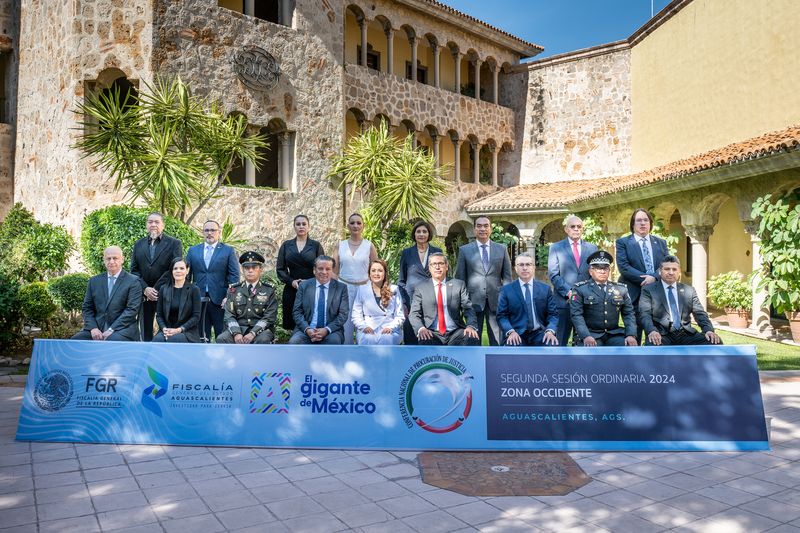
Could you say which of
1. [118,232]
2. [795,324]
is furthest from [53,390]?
[795,324]

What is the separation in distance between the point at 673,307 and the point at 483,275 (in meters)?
1.85

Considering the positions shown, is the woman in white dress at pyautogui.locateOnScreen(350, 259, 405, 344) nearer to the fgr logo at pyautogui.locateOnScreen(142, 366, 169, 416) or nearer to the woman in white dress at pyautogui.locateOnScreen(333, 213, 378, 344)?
the woman in white dress at pyautogui.locateOnScreen(333, 213, 378, 344)

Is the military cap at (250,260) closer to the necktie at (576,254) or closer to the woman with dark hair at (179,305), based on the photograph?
the woman with dark hair at (179,305)

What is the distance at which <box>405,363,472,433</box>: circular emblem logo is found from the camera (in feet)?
15.9

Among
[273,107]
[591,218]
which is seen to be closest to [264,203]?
[273,107]

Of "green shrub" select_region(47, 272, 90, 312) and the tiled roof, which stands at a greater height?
the tiled roof

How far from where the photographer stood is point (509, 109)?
74.8 feet

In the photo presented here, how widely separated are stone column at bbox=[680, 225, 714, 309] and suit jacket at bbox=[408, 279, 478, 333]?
30.4 feet

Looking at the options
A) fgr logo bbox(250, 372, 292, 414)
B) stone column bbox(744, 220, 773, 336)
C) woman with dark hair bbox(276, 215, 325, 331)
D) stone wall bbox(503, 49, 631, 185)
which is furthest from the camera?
stone wall bbox(503, 49, 631, 185)

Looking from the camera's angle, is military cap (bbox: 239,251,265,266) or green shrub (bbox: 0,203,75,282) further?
green shrub (bbox: 0,203,75,282)

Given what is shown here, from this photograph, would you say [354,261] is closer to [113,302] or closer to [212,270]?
[212,270]

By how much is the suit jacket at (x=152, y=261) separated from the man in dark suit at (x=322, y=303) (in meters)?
1.68

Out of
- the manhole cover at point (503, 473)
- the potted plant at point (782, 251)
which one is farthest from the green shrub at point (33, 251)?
the potted plant at point (782, 251)

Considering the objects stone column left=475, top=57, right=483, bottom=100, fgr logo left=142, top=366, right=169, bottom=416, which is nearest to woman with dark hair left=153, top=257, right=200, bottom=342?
fgr logo left=142, top=366, right=169, bottom=416
